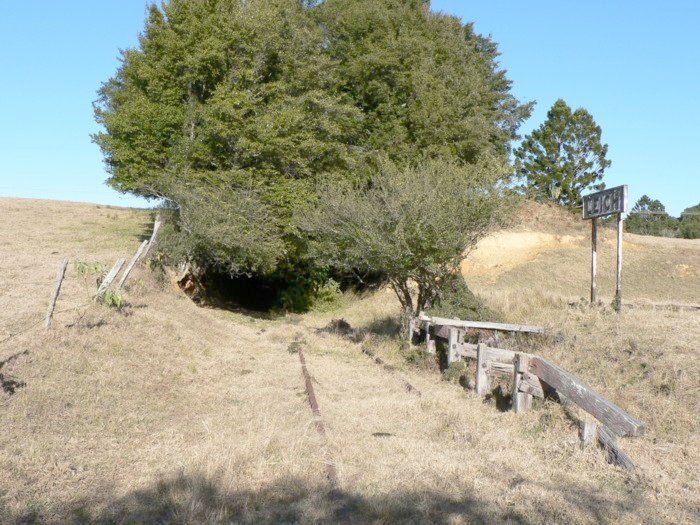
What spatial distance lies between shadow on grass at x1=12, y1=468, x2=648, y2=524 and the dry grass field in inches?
0.9

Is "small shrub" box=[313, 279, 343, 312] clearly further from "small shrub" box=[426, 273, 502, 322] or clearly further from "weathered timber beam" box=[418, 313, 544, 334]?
"weathered timber beam" box=[418, 313, 544, 334]

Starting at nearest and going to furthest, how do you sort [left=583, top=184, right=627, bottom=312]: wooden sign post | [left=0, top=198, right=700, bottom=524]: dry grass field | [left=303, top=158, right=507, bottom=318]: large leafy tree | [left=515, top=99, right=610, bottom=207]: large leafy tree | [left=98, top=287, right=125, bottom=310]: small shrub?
[left=0, top=198, right=700, bottom=524]: dry grass field → [left=98, top=287, right=125, bottom=310]: small shrub → [left=303, top=158, right=507, bottom=318]: large leafy tree → [left=583, top=184, right=627, bottom=312]: wooden sign post → [left=515, top=99, right=610, bottom=207]: large leafy tree

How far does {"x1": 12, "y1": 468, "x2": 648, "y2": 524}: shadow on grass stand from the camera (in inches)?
236

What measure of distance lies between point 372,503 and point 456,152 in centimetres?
3027

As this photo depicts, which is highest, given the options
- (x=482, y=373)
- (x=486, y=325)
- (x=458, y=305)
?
(x=458, y=305)

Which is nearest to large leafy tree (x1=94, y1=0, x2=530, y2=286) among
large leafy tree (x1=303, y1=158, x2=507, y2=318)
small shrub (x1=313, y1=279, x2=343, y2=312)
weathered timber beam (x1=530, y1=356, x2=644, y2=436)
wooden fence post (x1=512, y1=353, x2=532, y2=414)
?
small shrub (x1=313, y1=279, x2=343, y2=312)

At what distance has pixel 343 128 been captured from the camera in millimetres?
32562

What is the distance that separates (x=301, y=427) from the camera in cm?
905

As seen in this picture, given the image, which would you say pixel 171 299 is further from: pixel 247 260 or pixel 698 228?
pixel 698 228

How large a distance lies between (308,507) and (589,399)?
13.4 ft

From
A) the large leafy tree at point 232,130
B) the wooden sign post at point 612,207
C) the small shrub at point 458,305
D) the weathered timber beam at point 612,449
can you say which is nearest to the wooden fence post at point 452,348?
the small shrub at point 458,305

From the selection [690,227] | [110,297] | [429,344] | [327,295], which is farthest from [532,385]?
[690,227]

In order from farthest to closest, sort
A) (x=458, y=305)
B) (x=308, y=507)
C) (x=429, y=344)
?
1. (x=458, y=305)
2. (x=429, y=344)
3. (x=308, y=507)

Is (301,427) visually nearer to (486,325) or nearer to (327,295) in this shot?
(486,325)
